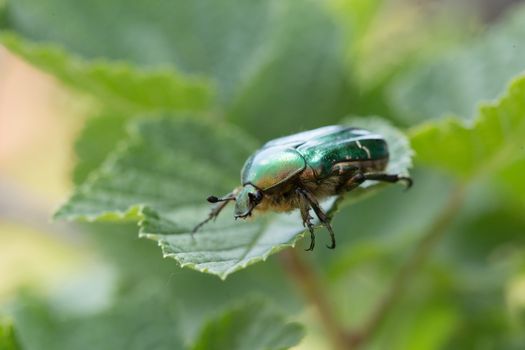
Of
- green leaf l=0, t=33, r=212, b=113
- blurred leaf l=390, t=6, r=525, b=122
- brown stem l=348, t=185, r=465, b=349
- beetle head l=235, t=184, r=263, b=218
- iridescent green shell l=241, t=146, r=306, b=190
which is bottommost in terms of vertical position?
brown stem l=348, t=185, r=465, b=349

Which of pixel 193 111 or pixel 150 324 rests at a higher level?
pixel 193 111

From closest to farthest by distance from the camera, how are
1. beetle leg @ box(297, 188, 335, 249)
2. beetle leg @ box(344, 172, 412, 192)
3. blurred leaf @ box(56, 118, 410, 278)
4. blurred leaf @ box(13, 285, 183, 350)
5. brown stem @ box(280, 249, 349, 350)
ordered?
blurred leaf @ box(56, 118, 410, 278)
beetle leg @ box(297, 188, 335, 249)
beetle leg @ box(344, 172, 412, 192)
blurred leaf @ box(13, 285, 183, 350)
brown stem @ box(280, 249, 349, 350)

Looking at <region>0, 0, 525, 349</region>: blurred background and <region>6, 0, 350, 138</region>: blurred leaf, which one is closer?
<region>0, 0, 525, 349</region>: blurred background

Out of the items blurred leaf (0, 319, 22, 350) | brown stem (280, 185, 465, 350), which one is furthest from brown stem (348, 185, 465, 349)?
blurred leaf (0, 319, 22, 350)

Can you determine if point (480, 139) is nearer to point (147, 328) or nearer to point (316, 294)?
point (316, 294)

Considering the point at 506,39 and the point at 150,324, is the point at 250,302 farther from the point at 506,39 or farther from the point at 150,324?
the point at 506,39

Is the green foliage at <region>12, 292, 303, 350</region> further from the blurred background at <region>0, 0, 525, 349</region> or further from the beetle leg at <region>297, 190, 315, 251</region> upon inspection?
the beetle leg at <region>297, 190, 315, 251</region>

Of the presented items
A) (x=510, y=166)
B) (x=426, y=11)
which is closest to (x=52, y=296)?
(x=510, y=166)

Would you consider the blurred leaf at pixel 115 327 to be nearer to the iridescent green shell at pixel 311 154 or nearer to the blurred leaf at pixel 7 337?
the blurred leaf at pixel 7 337
